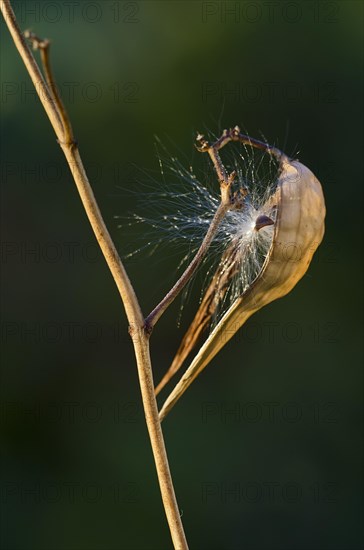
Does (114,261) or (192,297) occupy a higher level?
(114,261)

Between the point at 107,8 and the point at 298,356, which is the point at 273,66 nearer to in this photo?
the point at 107,8

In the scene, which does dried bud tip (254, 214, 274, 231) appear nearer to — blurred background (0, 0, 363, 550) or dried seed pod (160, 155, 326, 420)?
dried seed pod (160, 155, 326, 420)

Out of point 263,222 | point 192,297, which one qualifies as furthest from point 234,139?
point 192,297

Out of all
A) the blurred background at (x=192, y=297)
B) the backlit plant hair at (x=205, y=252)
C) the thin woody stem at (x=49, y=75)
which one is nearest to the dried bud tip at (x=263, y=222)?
the backlit plant hair at (x=205, y=252)

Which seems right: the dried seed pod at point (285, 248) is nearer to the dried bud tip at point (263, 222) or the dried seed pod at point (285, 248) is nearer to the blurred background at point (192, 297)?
the dried bud tip at point (263, 222)

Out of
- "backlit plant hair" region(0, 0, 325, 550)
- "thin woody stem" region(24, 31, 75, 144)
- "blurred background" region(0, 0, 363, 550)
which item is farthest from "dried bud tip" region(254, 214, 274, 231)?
"blurred background" region(0, 0, 363, 550)

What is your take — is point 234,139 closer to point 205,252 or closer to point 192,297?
point 205,252

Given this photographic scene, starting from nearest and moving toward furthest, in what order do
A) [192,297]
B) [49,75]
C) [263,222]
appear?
[49,75], [263,222], [192,297]

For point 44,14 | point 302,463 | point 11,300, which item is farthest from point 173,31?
point 302,463
